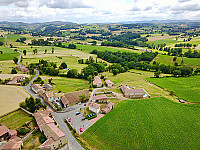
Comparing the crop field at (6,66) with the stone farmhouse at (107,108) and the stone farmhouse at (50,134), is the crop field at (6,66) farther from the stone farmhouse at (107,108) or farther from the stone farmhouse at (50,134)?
the stone farmhouse at (107,108)

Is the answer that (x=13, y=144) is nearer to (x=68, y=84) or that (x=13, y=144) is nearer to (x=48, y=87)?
(x=48, y=87)

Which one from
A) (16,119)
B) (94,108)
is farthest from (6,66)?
(94,108)

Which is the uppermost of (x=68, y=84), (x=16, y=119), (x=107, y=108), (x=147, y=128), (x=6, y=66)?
(x=6, y=66)

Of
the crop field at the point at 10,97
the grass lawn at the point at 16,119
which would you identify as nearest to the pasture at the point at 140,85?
the grass lawn at the point at 16,119

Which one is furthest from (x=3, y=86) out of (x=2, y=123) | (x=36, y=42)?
(x=36, y=42)

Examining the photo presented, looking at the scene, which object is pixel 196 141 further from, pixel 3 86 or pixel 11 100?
pixel 3 86
